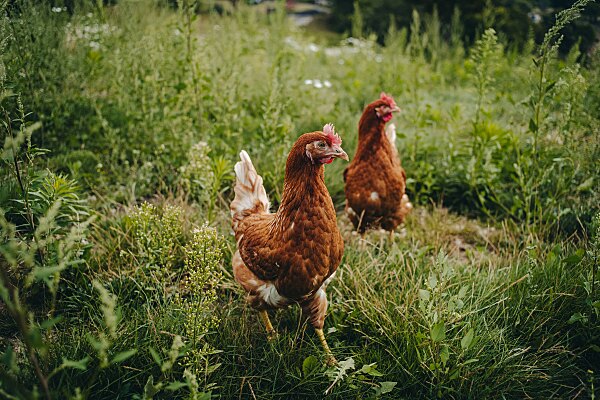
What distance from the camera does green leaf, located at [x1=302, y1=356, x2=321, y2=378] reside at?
2.12m

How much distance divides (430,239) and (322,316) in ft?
4.66

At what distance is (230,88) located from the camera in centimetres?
381

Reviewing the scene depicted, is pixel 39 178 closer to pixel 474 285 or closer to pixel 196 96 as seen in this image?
pixel 196 96

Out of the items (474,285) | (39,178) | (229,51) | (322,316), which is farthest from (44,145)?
(474,285)

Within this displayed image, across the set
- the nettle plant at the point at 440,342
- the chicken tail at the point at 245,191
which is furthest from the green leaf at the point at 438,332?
the chicken tail at the point at 245,191

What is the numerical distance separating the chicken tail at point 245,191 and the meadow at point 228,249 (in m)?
0.28

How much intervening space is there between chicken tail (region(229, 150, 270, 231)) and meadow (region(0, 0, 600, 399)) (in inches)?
11.0

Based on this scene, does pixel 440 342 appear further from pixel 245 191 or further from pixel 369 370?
pixel 245 191

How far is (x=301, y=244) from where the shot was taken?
2.14 m

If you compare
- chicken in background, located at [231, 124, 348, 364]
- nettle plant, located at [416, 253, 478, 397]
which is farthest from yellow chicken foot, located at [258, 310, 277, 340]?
nettle plant, located at [416, 253, 478, 397]

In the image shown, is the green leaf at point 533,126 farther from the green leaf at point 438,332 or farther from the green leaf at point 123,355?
the green leaf at point 123,355

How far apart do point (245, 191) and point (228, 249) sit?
18.1 inches

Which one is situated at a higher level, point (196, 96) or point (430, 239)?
point (196, 96)

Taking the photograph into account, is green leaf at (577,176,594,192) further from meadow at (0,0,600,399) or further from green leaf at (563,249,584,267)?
green leaf at (563,249,584,267)
